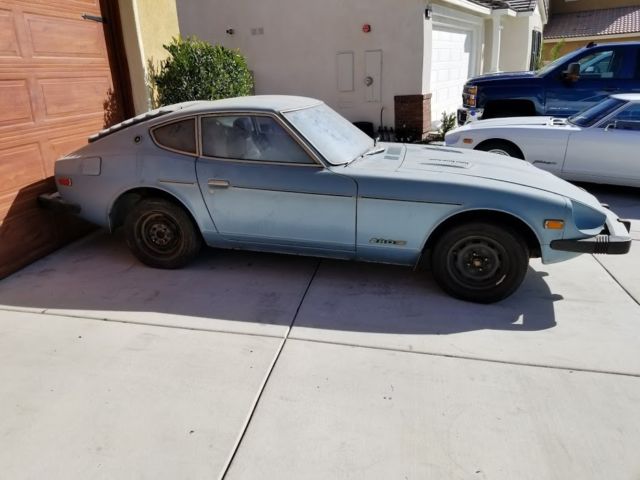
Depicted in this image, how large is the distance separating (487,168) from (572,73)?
5.31m

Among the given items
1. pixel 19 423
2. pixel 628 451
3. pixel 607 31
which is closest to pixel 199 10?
pixel 19 423

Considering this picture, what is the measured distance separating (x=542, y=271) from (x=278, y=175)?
8.32 feet

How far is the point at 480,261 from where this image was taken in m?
3.84

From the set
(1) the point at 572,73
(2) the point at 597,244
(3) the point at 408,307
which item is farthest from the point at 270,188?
(1) the point at 572,73

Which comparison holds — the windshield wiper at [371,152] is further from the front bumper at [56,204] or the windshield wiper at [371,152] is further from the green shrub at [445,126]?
Answer: the green shrub at [445,126]

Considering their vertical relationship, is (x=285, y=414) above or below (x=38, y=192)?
below

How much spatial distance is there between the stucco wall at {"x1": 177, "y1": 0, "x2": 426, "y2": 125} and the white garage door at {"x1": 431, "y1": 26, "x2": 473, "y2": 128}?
1378mm

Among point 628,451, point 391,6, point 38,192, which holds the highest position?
point 391,6

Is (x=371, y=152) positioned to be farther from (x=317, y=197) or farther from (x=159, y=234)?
(x=159, y=234)

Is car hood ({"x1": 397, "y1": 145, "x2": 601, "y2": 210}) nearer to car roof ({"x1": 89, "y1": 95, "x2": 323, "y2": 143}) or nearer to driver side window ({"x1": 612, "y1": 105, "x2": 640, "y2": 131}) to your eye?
car roof ({"x1": 89, "y1": 95, "x2": 323, "y2": 143})

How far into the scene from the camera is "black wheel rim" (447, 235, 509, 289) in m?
3.78

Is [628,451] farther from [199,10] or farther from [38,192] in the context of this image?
[199,10]

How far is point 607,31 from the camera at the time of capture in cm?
2488

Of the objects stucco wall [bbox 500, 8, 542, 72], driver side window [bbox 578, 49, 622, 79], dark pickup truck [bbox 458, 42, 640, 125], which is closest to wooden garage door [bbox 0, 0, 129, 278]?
dark pickup truck [bbox 458, 42, 640, 125]
